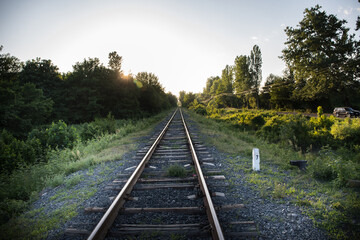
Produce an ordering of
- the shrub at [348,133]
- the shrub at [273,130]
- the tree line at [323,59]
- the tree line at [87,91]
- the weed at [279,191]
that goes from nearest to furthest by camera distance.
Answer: the weed at [279,191] < the shrub at [348,133] < the shrub at [273,130] < the tree line at [323,59] < the tree line at [87,91]

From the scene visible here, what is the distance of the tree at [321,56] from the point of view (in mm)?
22109

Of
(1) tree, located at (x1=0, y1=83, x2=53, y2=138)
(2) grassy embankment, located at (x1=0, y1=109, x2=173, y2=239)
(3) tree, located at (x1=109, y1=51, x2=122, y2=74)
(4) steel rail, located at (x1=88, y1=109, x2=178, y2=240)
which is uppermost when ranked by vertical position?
(3) tree, located at (x1=109, y1=51, x2=122, y2=74)

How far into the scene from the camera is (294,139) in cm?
1028

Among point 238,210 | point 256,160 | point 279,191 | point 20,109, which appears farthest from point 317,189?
point 20,109

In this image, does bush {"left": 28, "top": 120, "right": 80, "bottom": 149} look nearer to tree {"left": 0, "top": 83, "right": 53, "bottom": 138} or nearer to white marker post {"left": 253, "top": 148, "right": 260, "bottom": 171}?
white marker post {"left": 253, "top": 148, "right": 260, "bottom": 171}

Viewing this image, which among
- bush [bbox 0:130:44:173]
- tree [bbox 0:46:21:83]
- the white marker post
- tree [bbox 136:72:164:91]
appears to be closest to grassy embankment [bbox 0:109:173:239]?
bush [bbox 0:130:44:173]

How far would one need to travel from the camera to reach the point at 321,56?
23750 millimetres

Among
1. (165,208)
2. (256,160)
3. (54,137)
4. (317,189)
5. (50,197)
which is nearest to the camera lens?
(165,208)

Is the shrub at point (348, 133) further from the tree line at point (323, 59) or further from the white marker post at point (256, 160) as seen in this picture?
the tree line at point (323, 59)

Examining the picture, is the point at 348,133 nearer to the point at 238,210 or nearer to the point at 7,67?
the point at 238,210

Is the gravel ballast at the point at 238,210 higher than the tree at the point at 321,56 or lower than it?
lower

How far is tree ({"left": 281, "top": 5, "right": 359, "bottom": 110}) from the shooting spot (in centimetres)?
2211

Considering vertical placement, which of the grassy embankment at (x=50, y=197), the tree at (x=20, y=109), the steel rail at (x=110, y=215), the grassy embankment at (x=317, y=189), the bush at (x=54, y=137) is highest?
the tree at (x=20, y=109)

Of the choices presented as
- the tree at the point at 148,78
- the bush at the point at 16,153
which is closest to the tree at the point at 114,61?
the tree at the point at 148,78
